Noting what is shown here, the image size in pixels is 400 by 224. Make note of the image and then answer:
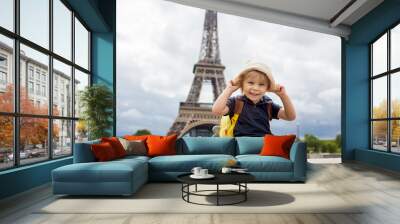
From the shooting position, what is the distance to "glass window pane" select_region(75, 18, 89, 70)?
623 centimetres

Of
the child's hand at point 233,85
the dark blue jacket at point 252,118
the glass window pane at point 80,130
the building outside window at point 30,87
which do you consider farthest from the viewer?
the child's hand at point 233,85

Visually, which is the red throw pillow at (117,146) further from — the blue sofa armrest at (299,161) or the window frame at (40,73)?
the blue sofa armrest at (299,161)

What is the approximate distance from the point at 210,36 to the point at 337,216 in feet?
32.7

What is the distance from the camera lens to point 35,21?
15.1 feet

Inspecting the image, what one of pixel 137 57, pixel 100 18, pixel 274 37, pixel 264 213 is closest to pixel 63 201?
pixel 264 213

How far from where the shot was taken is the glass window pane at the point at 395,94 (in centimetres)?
641

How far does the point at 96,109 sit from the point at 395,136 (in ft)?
17.8

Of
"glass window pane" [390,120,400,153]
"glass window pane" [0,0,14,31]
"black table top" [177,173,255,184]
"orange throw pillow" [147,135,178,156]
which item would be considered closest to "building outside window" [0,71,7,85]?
"glass window pane" [0,0,14,31]

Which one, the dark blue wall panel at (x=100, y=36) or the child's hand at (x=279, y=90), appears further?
the child's hand at (x=279, y=90)

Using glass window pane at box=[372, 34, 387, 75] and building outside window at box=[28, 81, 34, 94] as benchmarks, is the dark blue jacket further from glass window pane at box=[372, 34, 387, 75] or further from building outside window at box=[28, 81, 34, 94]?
building outside window at box=[28, 81, 34, 94]

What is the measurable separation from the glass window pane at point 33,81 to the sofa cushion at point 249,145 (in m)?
2.78

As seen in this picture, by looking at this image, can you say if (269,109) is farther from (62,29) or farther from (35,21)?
(35,21)

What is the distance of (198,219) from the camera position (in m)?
2.83

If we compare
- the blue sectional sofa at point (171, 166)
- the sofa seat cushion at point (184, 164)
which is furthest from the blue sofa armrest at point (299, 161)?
the sofa seat cushion at point (184, 164)
